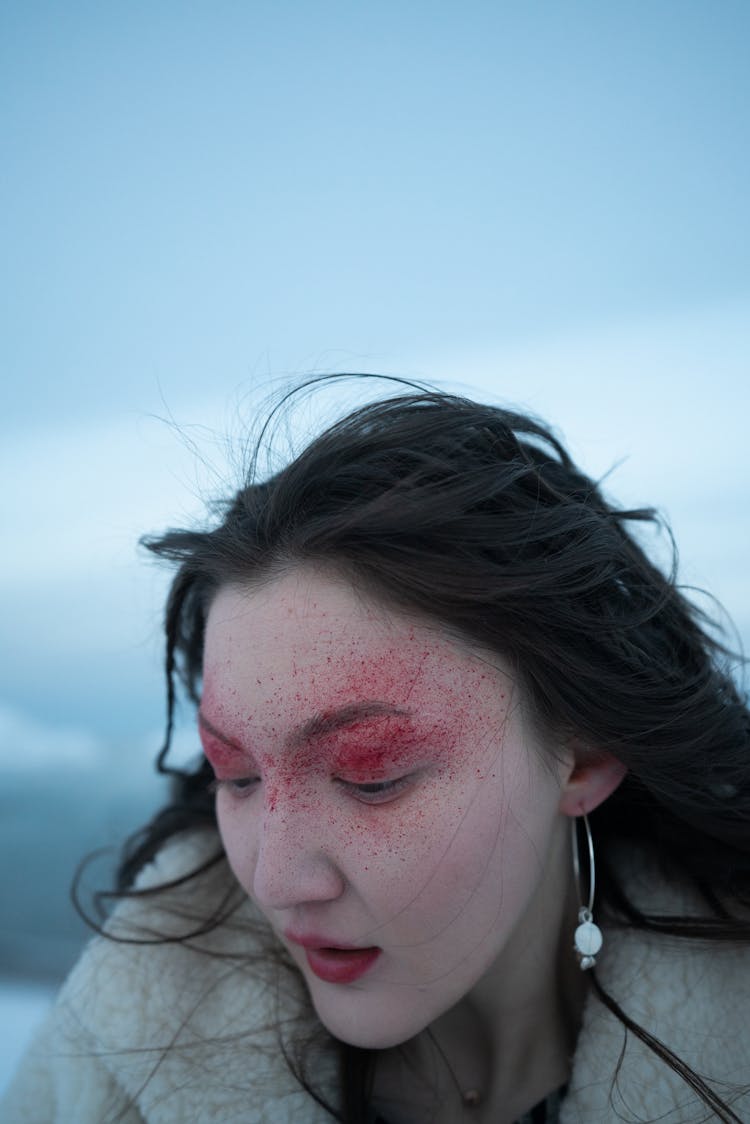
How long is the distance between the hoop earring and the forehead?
1.20 ft

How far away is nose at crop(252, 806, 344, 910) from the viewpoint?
1234 mm

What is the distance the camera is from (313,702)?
48.0 inches

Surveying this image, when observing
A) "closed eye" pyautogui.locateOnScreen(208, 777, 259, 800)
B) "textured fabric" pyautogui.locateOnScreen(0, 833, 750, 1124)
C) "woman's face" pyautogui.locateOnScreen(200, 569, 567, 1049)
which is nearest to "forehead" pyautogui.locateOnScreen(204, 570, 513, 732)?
"woman's face" pyautogui.locateOnScreen(200, 569, 567, 1049)

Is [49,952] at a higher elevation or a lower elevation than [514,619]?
lower

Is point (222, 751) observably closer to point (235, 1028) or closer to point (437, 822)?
point (437, 822)

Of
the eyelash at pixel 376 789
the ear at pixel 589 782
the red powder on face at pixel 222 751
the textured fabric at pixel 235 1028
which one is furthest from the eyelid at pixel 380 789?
the textured fabric at pixel 235 1028

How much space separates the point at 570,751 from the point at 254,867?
1.59ft

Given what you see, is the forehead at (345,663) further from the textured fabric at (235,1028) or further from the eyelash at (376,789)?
the textured fabric at (235,1028)

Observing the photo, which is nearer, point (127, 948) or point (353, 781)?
point (353, 781)

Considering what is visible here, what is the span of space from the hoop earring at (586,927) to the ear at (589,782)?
0.09ft

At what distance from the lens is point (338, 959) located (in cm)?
131

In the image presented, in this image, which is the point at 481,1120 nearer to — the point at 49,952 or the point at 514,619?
the point at 514,619

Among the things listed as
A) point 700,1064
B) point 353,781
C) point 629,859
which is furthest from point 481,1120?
point 353,781

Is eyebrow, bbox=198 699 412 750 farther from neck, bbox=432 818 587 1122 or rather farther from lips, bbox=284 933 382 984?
neck, bbox=432 818 587 1122
